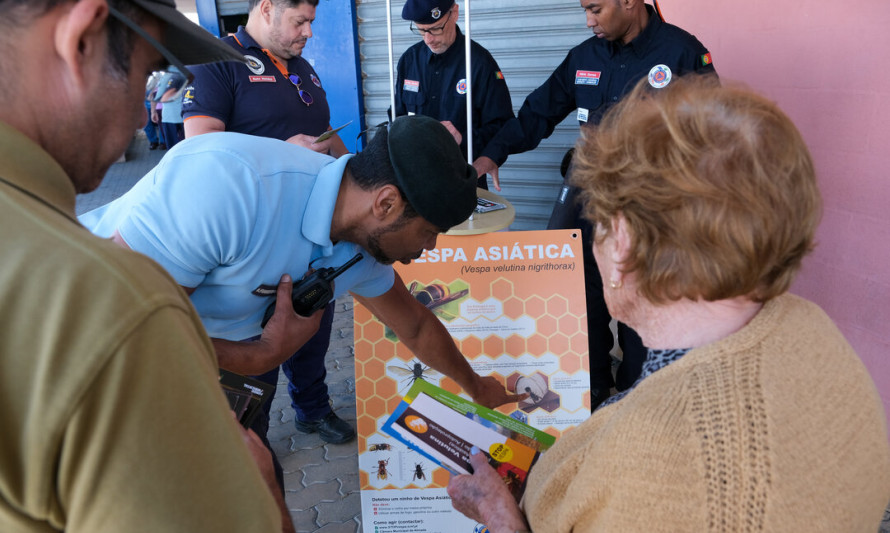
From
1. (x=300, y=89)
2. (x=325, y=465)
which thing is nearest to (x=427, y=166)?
(x=300, y=89)

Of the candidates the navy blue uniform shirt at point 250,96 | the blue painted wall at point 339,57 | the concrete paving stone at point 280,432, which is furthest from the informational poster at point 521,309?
the blue painted wall at point 339,57

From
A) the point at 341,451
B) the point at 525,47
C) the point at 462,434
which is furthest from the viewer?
the point at 525,47

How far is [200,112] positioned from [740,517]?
2615mm

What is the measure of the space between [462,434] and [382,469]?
1.53 feet

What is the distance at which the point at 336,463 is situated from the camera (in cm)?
316

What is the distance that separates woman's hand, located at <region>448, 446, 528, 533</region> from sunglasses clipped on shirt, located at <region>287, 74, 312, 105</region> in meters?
2.05

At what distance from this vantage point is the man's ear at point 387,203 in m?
1.71

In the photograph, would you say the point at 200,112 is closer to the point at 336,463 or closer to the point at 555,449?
the point at 336,463

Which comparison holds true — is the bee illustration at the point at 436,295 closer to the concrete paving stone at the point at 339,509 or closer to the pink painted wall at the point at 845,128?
the concrete paving stone at the point at 339,509

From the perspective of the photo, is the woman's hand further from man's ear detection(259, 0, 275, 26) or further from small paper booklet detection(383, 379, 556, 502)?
man's ear detection(259, 0, 275, 26)

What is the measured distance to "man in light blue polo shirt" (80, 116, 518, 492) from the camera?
1.55 m

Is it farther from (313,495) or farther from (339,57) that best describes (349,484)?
(339,57)

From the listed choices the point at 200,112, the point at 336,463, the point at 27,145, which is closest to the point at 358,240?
the point at 27,145

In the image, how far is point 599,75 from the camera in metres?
3.29
